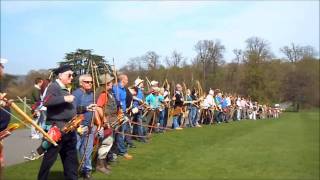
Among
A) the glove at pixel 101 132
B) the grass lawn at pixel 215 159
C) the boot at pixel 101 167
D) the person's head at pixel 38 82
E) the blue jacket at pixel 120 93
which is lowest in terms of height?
the grass lawn at pixel 215 159

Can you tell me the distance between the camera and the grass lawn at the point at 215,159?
37.2 feet

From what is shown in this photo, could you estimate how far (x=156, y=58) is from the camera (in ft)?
Result: 88.9

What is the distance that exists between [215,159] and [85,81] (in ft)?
19.7

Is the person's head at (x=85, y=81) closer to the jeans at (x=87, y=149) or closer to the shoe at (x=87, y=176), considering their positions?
the jeans at (x=87, y=149)

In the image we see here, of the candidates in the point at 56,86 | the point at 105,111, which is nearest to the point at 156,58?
the point at 105,111

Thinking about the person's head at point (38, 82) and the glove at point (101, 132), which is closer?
the glove at point (101, 132)

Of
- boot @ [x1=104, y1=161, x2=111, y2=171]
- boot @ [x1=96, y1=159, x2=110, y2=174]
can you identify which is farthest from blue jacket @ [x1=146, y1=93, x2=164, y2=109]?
boot @ [x1=96, y1=159, x2=110, y2=174]

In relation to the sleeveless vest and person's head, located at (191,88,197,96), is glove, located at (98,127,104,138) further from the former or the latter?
person's head, located at (191,88,197,96)

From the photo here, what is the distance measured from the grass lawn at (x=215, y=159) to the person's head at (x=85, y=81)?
1800mm

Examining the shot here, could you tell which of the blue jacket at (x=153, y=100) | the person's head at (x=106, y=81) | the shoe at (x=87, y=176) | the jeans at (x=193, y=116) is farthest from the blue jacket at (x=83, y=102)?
the jeans at (x=193, y=116)

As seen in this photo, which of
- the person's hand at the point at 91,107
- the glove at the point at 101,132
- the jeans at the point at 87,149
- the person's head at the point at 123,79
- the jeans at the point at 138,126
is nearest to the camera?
the person's hand at the point at 91,107

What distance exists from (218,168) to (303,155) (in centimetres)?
492

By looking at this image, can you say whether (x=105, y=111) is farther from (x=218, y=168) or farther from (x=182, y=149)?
(x=182, y=149)

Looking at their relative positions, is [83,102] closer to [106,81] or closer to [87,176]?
[106,81]
